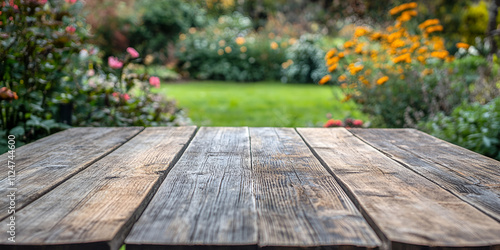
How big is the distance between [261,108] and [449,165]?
4287 millimetres

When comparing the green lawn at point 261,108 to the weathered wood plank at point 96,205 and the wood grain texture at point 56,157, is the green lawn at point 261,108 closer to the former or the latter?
the wood grain texture at point 56,157

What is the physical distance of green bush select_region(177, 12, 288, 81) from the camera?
9875 millimetres

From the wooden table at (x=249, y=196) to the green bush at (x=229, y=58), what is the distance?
27.6 feet

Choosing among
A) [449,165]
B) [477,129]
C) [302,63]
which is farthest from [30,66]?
[302,63]

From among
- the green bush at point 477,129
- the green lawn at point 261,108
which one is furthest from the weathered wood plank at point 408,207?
the green lawn at point 261,108

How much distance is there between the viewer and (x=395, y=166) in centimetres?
122

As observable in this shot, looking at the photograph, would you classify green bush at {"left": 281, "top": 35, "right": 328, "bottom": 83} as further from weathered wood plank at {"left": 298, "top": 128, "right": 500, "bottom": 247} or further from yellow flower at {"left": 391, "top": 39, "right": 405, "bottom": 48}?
weathered wood plank at {"left": 298, "top": 128, "right": 500, "bottom": 247}

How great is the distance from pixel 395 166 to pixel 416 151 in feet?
0.98

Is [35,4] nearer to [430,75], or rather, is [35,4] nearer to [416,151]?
[416,151]

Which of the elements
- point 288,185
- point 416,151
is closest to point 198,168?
point 288,185

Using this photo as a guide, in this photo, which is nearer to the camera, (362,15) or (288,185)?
(288,185)

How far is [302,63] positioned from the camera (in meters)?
9.77

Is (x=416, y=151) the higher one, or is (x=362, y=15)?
(x=362, y=15)

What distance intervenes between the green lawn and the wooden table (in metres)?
2.81
